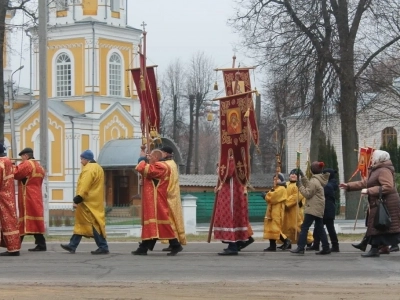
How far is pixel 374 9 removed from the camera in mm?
32094

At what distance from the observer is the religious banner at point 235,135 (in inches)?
609

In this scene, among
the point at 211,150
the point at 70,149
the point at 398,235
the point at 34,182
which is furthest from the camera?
the point at 211,150

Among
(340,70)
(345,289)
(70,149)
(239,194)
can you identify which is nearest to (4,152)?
(239,194)

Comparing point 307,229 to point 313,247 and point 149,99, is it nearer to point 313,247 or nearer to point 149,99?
point 313,247

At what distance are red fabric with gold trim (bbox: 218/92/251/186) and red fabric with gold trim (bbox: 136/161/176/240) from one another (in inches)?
37.7

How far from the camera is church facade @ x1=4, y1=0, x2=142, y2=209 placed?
54.9 meters

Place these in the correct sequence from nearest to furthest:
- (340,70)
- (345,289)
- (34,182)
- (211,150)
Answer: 1. (345,289)
2. (34,182)
3. (340,70)
4. (211,150)

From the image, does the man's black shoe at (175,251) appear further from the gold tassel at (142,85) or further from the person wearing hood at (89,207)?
the gold tassel at (142,85)

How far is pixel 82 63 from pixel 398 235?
140 ft

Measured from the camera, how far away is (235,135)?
15.6 meters

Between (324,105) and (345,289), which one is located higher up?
(324,105)

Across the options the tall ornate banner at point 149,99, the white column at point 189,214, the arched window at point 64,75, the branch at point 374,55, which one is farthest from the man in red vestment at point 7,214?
the arched window at point 64,75

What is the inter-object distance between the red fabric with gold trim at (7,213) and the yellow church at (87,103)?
37.7 meters

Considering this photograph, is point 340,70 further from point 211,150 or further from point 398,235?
point 211,150
